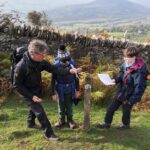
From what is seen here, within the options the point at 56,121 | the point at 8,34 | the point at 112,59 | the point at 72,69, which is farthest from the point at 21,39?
the point at 72,69

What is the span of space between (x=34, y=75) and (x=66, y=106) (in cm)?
120

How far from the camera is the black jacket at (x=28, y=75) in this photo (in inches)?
319

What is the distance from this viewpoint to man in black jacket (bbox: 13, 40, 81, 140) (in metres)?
7.91

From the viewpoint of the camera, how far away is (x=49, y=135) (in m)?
8.44

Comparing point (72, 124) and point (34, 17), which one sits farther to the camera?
point (34, 17)

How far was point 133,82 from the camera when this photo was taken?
876 cm

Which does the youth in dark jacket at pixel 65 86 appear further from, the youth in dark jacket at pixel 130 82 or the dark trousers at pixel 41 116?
the youth in dark jacket at pixel 130 82

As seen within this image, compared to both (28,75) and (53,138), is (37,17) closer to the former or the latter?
(28,75)

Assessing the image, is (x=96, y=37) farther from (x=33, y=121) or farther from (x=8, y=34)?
(x=33, y=121)

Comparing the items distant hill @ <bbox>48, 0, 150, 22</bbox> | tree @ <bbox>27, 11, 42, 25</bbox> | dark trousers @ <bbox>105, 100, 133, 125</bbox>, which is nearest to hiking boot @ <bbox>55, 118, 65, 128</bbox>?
dark trousers @ <bbox>105, 100, 133, 125</bbox>

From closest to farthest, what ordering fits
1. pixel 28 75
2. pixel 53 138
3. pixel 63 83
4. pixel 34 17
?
pixel 28 75 → pixel 53 138 → pixel 63 83 → pixel 34 17

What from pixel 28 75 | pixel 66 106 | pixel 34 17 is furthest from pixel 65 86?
pixel 34 17

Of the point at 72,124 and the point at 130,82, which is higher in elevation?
the point at 130,82

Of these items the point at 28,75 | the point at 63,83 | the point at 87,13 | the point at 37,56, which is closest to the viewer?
the point at 37,56
